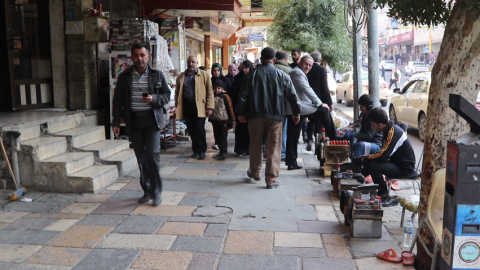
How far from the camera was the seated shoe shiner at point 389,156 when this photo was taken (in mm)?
5672

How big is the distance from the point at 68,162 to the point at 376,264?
13.5 feet

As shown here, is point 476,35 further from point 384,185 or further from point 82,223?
point 82,223

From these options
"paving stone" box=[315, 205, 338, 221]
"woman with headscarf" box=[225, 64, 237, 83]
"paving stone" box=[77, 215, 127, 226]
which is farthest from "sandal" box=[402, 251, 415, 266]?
"woman with headscarf" box=[225, 64, 237, 83]

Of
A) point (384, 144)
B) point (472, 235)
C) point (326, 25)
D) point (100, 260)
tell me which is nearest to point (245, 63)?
point (384, 144)

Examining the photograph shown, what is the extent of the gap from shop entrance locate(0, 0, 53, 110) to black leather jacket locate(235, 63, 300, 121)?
3975mm

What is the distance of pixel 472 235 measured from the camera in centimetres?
307

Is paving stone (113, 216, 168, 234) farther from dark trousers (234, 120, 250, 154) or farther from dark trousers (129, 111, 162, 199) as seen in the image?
dark trousers (234, 120, 250, 154)

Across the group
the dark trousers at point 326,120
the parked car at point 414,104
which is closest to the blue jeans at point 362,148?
the dark trousers at point 326,120

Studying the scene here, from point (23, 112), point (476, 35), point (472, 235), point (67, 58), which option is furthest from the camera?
point (67, 58)

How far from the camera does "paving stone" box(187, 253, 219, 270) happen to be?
405cm

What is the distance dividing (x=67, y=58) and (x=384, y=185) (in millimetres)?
5709

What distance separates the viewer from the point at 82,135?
7395 millimetres

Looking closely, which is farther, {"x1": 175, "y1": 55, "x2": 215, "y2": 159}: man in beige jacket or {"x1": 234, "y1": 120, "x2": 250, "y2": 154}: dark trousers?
{"x1": 234, "y1": 120, "x2": 250, "y2": 154}: dark trousers

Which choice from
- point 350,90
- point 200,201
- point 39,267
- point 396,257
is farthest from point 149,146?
point 350,90
